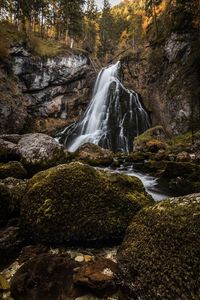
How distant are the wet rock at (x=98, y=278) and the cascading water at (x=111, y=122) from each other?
77.2ft

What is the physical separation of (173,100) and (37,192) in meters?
22.4

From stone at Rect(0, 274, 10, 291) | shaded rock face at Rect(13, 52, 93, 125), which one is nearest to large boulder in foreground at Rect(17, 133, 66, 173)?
stone at Rect(0, 274, 10, 291)

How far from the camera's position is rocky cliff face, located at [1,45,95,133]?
33759mm

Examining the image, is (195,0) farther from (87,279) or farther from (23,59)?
(23,59)

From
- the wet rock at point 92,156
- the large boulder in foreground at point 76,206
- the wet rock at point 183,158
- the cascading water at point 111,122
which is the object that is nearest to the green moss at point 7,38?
the cascading water at point 111,122

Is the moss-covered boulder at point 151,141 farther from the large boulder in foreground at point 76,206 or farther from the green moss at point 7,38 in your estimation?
the green moss at point 7,38

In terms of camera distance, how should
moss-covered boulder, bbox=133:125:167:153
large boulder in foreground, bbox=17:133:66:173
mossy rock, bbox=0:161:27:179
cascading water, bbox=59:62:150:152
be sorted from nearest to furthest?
1. mossy rock, bbox=0:161:27:179
2. large boulder in foreground, bbox=17:133:66:173
3. moss-covered boulder, bbox=133:125:167:153
4. cascading water, bbox=59:62:150:152

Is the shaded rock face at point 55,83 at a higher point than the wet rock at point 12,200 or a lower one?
higher

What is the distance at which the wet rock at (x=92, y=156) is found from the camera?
1339cm

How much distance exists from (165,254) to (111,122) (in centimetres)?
2749

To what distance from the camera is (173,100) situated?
957 inches

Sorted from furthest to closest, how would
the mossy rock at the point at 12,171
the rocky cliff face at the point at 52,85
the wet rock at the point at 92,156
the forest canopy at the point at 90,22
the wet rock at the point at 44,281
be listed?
the rocky cliff face at the point at 52,85, the forest canopy at the point at 90,22, the wet rock at the point at 92,156, the mossy rock at the point at 12,171, the wet rock at the point at 44,281

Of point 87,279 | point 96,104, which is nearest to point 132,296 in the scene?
point 87,279

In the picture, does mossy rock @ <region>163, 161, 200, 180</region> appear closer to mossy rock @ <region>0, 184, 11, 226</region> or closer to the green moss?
mossy rock @ <region>0, 184, 11, 226</region>
